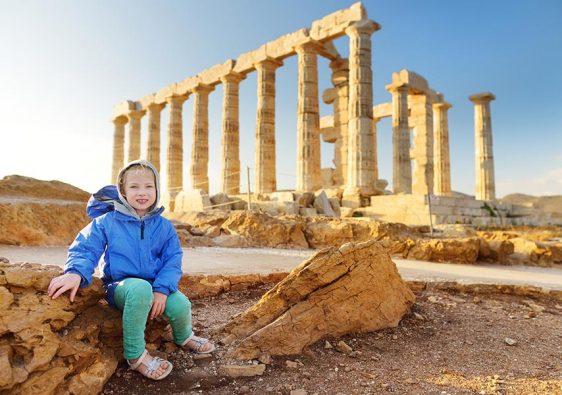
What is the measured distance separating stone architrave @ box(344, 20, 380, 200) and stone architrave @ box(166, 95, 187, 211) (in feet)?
42.9

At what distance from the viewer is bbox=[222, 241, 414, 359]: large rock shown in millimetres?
2906

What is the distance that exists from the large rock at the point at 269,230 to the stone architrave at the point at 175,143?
17.8m

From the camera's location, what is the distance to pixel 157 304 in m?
2.41

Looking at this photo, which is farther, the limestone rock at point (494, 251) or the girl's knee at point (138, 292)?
the limestone rock at point (494, 251)

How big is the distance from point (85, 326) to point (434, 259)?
653cm

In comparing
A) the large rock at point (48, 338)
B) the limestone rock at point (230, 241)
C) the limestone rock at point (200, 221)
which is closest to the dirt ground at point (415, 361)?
the large rock at point (48, 338)

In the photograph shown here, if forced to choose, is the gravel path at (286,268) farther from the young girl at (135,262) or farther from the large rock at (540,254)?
the young girl at (135,262)

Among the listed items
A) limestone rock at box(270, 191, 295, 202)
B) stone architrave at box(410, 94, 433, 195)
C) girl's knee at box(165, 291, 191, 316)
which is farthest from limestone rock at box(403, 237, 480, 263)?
stone architrave at box(410, 94, 433, 195)

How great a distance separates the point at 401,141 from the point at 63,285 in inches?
817

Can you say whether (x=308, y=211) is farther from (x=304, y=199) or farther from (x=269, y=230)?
(x=269, y=230)

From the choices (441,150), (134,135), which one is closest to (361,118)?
(441,150)

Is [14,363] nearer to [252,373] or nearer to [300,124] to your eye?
[252,373]

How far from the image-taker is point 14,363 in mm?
1974

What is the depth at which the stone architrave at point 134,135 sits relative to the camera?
98.3ft
